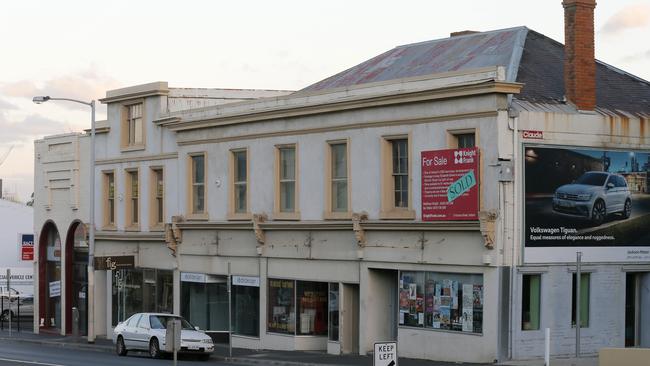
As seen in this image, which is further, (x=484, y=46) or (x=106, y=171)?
(x=106, y=171)

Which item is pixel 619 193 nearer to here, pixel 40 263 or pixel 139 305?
pixel 139 305

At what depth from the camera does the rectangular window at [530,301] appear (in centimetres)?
3247

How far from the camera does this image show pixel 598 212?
33625mm

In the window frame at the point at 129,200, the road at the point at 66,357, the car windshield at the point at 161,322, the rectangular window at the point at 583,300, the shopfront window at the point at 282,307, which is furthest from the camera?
the window frame at the point at 129,200

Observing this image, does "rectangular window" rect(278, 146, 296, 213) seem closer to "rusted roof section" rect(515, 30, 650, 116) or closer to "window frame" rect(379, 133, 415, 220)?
"window frame" rect(379, 133, 415, 220)

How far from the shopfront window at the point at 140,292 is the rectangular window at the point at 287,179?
308 inches

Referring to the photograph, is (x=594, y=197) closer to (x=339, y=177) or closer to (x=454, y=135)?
(x=454, y=135)

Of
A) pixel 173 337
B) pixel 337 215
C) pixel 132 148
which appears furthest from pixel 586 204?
pixel 132 148

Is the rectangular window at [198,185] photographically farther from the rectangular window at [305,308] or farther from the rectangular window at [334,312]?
the rectangular window at [334,312]

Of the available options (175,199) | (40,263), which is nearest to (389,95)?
(175,199)

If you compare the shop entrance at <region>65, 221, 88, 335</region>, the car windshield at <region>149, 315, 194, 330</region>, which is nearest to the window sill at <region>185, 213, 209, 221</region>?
the car windshield at <region>149, 315, 194, 330</region>

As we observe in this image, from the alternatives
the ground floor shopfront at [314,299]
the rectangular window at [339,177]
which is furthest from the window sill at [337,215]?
the ground floor shopfront at [314,299]

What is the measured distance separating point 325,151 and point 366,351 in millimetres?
5931

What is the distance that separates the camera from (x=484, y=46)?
1510 inches
